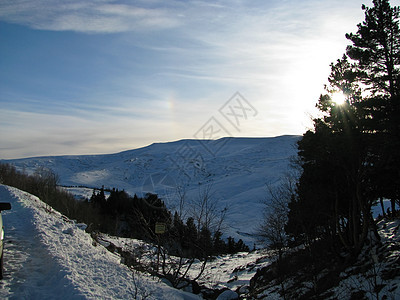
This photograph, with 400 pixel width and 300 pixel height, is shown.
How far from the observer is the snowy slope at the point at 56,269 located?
22.8 feet

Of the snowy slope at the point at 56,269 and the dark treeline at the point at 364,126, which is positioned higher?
the dark treeline at the point at 364,126

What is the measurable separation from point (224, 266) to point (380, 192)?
96.5 ft

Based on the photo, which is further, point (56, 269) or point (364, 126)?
point (364, 126)

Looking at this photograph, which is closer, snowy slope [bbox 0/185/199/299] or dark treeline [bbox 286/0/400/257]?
snowy slope [bbox 0/185/199/299]

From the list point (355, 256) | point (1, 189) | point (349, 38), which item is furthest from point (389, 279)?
point (1, 189)

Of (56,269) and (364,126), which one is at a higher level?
(364,126)

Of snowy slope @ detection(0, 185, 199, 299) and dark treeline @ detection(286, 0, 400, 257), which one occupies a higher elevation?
dark treeline @ detection(286, 0, 400, 257)

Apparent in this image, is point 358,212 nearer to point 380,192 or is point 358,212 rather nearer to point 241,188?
point 380,192

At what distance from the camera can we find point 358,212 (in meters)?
19.0

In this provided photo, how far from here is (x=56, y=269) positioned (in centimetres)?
805

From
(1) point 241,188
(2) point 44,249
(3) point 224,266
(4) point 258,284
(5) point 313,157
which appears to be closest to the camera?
(2) point 44,249

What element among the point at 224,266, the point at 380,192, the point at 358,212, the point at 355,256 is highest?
the point at 380,192

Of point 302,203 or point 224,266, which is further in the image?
point 224,266

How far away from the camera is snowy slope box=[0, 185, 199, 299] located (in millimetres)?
6936
